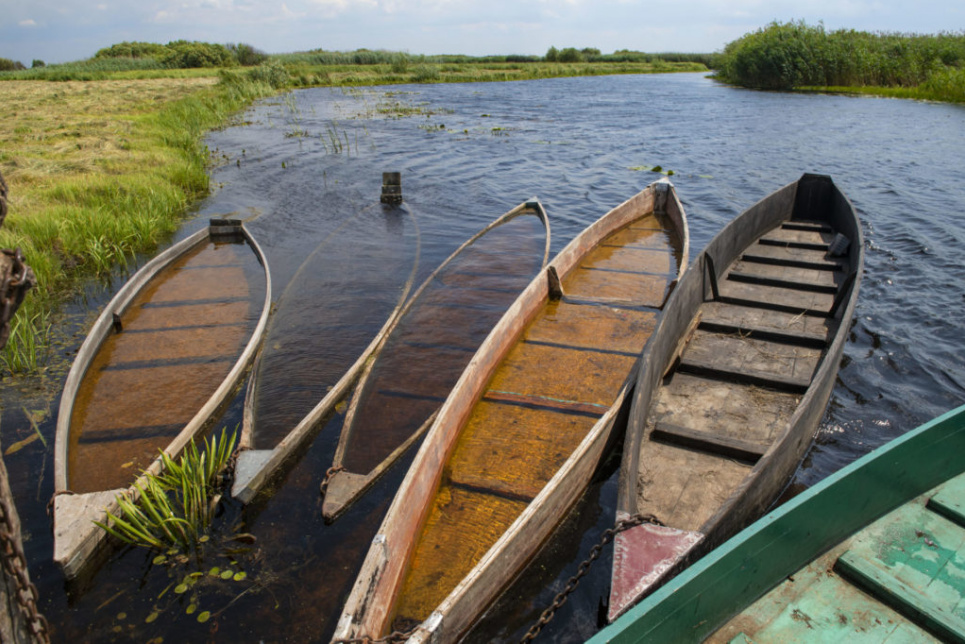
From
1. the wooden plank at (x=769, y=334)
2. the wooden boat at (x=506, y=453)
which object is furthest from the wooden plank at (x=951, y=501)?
the wooden plank at (x=769, y=334)

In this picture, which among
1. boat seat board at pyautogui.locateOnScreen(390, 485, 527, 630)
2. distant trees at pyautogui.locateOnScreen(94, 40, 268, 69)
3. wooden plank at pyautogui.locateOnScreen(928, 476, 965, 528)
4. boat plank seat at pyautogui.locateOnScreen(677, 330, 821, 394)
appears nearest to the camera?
wooden plank at pyautogui.locateOnScreen(928, 476, 965, 528)

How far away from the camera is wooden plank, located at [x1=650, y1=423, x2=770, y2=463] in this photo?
197 inches

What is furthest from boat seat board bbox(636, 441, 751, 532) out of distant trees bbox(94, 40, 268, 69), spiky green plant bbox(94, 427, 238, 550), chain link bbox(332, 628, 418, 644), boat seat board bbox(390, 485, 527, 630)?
distant trees bbox(94, 40, 268, 69)

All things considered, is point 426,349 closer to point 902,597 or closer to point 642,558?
point 642,558

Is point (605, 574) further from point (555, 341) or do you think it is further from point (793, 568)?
point (555, 341)

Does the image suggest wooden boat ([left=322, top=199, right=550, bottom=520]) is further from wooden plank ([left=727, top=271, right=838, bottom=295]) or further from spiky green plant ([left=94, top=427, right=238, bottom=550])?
wooden plank ([left=727, top=271, right=838, bottom=295])

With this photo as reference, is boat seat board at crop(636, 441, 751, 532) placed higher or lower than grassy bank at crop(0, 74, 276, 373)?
lower

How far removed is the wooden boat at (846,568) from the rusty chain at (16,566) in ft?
8.53

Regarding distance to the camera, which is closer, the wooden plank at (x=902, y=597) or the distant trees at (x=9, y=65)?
the wooden plank at (x=902, y=597)

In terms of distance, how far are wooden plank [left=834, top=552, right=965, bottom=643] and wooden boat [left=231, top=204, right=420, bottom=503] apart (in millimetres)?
4576

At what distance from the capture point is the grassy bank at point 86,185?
9.55m

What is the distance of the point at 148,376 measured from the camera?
6.83 meters

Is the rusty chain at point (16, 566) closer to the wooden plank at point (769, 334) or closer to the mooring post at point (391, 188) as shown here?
the wooden plank at point (769, 334)

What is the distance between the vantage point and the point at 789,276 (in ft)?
27.9
